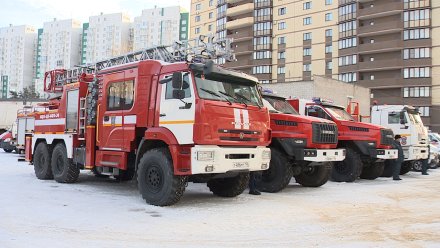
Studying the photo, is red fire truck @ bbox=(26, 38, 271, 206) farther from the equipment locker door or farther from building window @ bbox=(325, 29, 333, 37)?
building window @ bbox=(325, 29, 333, 37)

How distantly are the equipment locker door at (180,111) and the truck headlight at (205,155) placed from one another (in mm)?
286

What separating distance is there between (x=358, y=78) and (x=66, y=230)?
5914 centimetres

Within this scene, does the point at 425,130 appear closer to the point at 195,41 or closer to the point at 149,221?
the point at 195,41

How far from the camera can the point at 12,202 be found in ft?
28.8

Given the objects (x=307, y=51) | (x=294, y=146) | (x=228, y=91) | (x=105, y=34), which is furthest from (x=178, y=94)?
(x=105, y=34)

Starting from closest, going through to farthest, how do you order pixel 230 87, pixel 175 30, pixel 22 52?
pixel 230 87
pixel 175 30
pixel 22 52

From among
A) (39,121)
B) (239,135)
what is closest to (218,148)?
(239,135)

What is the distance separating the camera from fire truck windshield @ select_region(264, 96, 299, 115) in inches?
483

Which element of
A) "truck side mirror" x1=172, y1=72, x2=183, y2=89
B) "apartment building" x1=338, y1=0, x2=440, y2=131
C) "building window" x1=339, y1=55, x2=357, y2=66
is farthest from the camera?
"building window" x1=339, y1=55, x2=357, y2=66

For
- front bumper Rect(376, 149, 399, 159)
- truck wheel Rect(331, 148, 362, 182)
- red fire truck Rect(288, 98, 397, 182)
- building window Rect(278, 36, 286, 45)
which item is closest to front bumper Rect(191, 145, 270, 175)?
red fire truck Rect(288, 98, 397, 182)

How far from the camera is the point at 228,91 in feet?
29.2

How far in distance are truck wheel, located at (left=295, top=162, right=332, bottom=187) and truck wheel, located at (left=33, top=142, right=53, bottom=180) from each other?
723 centimetres

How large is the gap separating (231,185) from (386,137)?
7.28m

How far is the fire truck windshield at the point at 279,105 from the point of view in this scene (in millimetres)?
12258
